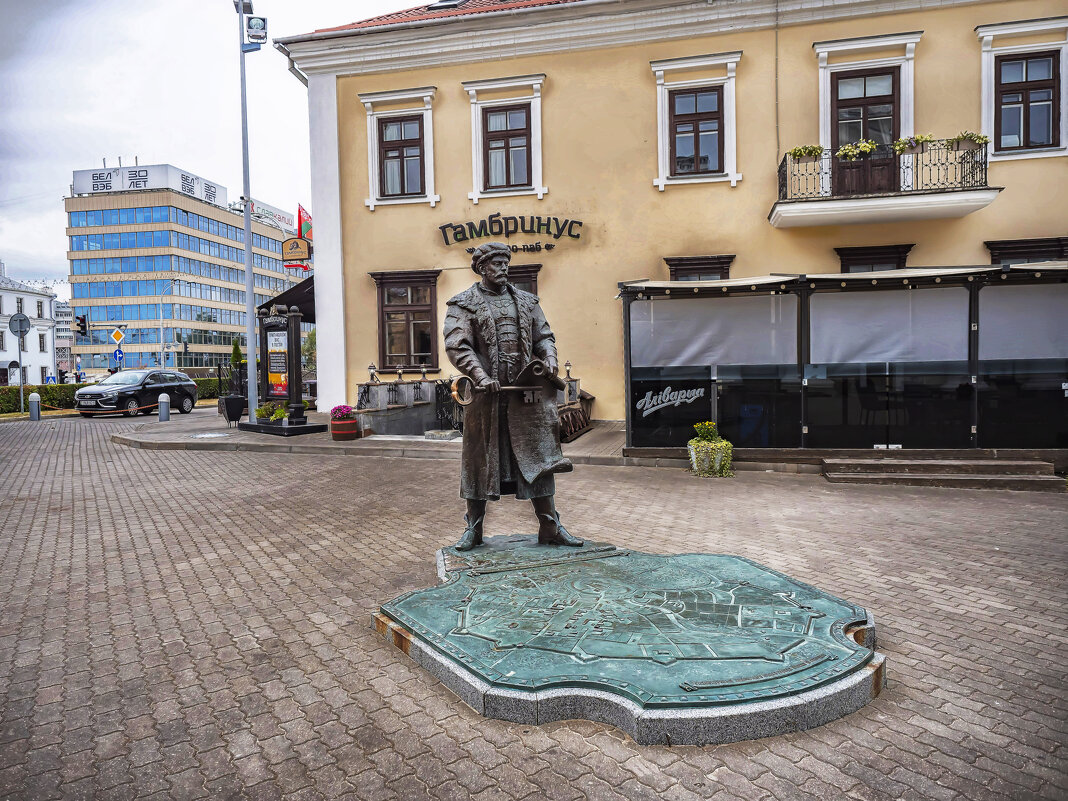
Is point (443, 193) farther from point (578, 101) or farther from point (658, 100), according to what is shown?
point (658, 100)

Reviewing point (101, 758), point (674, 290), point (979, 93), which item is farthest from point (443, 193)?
point (101, 758)

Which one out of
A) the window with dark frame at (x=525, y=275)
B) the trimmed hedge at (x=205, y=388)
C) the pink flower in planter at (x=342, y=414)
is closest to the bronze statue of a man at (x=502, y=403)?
the pink flower in planter at (x=342, y=414)

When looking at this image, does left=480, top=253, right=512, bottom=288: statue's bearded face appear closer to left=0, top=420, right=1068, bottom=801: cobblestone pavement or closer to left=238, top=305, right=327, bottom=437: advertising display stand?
left=0, top=420, right=1068, bottom=801: cobblestone pavement

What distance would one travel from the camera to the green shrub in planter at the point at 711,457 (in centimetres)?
1045

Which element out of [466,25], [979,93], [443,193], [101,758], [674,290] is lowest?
[101,758]

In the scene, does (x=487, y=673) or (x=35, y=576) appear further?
(x=35, y=576)

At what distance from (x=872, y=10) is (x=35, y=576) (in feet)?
62.2

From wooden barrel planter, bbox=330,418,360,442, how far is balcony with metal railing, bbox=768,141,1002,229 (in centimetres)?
1064

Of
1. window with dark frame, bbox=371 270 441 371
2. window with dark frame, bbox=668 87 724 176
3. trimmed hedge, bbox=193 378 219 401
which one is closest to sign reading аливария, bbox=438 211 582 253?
window with dark frame, bbox=371 270 441 371

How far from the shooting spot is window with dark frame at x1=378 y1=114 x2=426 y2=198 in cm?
1862

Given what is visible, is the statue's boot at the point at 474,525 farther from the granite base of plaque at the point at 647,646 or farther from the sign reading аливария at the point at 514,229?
the sign reading аливария at the point at 514,229

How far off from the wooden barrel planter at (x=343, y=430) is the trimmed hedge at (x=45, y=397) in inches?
831

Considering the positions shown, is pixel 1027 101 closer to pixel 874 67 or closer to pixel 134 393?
pixel 874 67

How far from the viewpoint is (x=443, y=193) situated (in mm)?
18375
